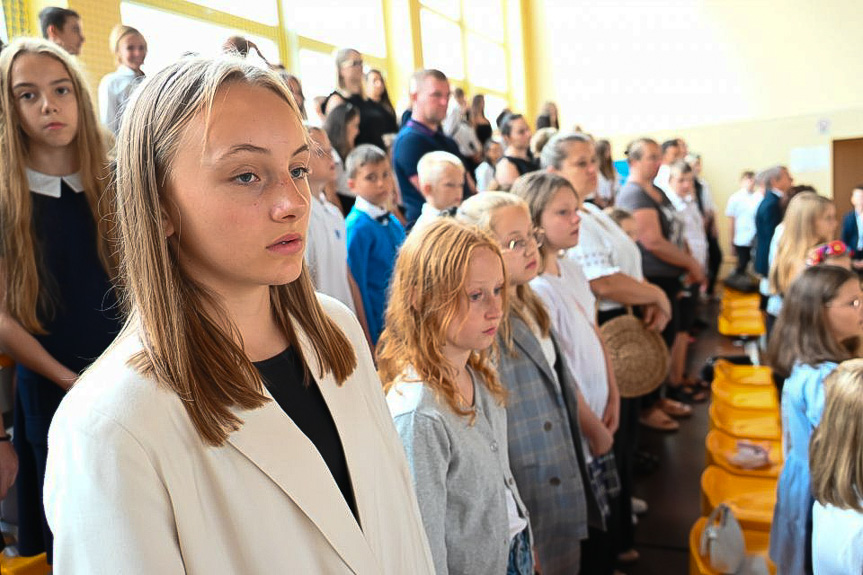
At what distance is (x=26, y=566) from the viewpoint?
1.83 m

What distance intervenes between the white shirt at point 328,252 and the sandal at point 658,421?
90.2 inches

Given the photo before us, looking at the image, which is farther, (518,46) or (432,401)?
(518,46)

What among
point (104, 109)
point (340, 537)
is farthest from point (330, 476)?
point (104, 109)

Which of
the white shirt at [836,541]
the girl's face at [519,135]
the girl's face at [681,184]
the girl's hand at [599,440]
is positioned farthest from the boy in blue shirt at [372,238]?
the girl's face at [681,184]

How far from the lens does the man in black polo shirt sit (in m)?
3.89

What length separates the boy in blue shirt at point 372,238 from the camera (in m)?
3.03

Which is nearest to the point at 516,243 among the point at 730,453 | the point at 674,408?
the point at 730,453

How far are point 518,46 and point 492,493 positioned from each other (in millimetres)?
13463

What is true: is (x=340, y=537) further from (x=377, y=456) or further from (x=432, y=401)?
(x=432, y=401)

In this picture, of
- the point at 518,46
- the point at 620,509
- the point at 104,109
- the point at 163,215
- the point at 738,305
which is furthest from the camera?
the point at 518,46

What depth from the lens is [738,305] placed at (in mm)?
7516

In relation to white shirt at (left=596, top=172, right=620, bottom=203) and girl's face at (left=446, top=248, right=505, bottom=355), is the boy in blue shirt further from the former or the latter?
white shirt at (left=596, top=172, right=620, bottom=203)

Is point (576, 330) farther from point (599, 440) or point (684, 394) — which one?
point (684, 394)

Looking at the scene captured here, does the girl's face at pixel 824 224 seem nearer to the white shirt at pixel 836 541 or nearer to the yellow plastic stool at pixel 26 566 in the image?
the white shirt at pixel 836 541
